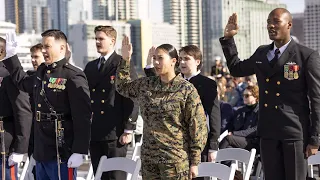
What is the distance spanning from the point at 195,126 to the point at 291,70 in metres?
0.90

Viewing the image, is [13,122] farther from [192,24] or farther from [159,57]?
[192,24]

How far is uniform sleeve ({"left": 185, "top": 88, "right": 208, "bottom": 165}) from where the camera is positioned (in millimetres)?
4227

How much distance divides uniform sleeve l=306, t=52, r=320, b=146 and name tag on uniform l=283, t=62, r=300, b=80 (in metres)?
0.07

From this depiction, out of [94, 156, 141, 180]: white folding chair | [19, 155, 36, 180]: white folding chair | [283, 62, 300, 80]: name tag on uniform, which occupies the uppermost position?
[283, 62, 300, 80]: name tag on uniform

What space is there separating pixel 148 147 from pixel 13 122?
1532 mm

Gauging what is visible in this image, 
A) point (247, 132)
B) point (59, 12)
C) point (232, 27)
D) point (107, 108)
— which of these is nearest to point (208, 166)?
point (232, 27)

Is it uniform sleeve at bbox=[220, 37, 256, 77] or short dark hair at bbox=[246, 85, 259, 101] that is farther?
short dark hair at bbox=[246, 85, 259, 101]

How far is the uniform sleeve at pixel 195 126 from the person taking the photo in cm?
423

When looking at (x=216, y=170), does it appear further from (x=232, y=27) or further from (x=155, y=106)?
(x=232, y=27)

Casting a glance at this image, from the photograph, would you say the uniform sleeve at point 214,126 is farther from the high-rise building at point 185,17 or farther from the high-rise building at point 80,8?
the high-rise building at point 80,8

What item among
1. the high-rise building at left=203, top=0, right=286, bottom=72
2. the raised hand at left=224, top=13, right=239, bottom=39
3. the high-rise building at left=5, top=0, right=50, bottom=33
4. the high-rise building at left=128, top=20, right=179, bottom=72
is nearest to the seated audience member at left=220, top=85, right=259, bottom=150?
the high-rise building at left=203, top=0, right=286, bottom=72

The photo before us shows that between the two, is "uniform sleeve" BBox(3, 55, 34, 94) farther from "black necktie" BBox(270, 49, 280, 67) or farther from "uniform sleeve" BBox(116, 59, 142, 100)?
"black necktie" BBox(270, 49, 280, 67)

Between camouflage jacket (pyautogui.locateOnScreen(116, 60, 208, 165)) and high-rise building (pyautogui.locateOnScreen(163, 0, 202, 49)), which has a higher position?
high-rise building (pyautogui.locateOnScreen(163, 0, 202, 49))

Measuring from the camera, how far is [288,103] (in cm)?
476
